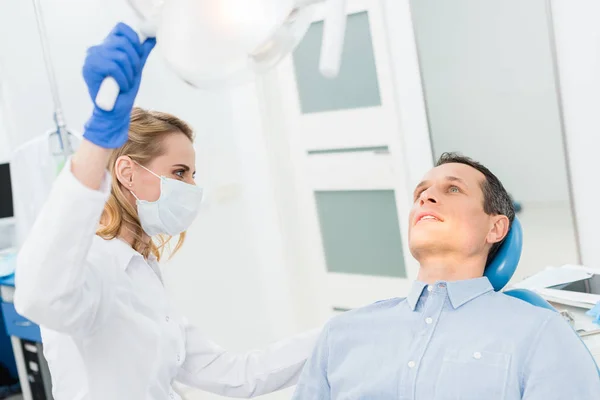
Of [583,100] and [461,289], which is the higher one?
[583,100]

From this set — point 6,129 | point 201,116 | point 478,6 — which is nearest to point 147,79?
point 201,116

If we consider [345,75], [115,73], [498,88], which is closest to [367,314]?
[115,73]

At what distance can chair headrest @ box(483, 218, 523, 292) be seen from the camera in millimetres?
1581

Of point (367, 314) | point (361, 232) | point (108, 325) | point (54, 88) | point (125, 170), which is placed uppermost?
point (54, 88)

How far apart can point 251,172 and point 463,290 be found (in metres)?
2.42

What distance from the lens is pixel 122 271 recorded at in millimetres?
1536

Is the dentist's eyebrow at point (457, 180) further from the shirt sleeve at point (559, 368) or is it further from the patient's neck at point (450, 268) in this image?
the shirt sleeve at point (559, 368)

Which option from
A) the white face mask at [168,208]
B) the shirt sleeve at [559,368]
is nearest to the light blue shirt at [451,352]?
the shirt sleeve at [559,368]

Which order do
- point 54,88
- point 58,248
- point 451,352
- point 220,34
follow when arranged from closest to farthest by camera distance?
point 220,34 → point 58,248 → point 451,352 → point 54,88

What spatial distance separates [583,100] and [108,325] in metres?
1.92

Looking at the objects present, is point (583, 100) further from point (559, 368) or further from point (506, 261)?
point (559, 368)

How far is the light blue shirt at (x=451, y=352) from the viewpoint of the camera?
132cm

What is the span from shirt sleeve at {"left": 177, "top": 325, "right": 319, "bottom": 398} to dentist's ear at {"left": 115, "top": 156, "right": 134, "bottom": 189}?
358 mm

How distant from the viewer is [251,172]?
3842mm
